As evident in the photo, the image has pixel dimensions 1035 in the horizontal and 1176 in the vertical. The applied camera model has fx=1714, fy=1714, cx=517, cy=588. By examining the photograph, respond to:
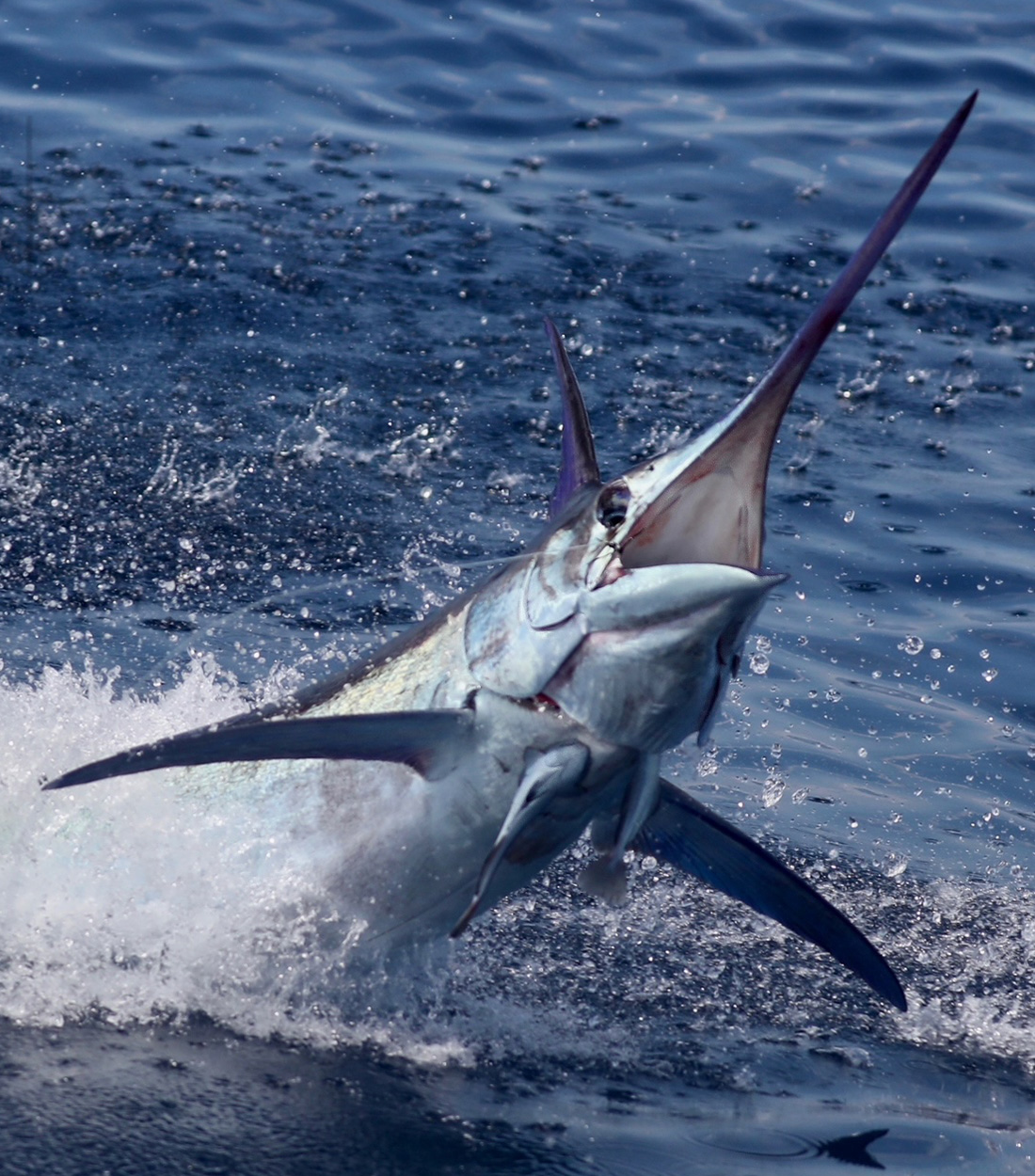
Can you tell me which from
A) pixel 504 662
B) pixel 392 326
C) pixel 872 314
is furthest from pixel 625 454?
pixel 504 662

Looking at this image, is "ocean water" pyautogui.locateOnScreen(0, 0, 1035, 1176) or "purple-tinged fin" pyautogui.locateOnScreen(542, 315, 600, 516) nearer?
"purple-tinged fin" pyautogui.locateOnScreen(542, 315, 600, 516)

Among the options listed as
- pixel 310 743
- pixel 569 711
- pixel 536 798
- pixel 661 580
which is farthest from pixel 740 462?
pixel 310 743

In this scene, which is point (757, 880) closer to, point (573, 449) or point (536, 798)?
point (536, 798)

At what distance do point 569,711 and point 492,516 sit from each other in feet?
13.4

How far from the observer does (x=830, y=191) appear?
11641 mm

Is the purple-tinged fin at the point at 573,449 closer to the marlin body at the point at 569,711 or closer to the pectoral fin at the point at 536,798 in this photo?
the marlin body at the point at 569,711

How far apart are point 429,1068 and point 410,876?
15.8 inches

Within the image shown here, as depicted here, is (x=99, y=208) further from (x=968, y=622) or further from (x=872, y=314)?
(x=968, y=622)

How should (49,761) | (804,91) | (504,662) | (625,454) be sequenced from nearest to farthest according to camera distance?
(504,662), (49,761), (625,454), (804,91)

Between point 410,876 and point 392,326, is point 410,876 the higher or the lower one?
the lower one

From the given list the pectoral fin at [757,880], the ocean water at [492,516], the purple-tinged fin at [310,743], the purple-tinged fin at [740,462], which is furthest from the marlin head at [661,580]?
the ocean water at [492,516]

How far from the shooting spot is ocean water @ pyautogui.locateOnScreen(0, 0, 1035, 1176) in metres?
3.63

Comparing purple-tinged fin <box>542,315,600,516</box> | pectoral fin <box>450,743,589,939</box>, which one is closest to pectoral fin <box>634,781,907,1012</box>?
pectoral fin <box>450,743,589,939</box>

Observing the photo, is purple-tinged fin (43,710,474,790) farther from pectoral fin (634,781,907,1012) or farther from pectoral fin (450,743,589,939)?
pectoral fin (634,781,907,1012)
